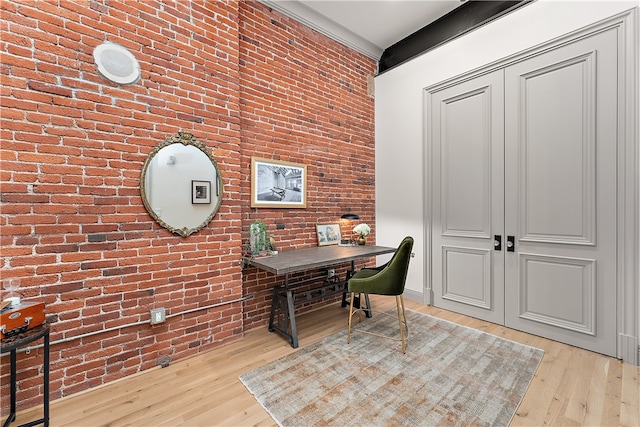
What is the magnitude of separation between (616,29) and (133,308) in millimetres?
4644

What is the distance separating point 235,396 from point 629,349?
321 centimetres

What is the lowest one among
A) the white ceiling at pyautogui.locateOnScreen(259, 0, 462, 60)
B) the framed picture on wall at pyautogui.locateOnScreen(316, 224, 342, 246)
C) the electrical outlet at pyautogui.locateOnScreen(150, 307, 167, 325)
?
the electrical outlet at pyautogui.locateOnScreen(150, 307, 167, 325)

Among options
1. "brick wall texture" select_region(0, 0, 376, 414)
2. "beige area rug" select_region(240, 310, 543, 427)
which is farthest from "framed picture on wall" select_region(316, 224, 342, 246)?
"beige area rug" select_region(240, 310, 543, 427)

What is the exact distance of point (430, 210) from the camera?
3.72 m

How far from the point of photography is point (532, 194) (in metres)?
2.85

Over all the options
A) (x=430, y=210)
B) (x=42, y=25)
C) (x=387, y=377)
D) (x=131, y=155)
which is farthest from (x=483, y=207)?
(x=42, y=25)

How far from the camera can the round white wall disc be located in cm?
204

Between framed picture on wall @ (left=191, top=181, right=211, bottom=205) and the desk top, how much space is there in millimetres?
740

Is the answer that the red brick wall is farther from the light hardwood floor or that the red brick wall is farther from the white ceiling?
the light hardwood floor

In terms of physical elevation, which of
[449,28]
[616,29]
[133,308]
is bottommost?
[133,308]

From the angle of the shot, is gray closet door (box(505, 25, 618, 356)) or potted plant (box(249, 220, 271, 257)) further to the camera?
potted plant (box(249, 220, 271, 257))

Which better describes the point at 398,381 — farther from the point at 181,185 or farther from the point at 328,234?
the point at 181,185

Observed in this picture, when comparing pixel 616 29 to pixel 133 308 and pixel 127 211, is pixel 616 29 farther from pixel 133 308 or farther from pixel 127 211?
pixel 133 308

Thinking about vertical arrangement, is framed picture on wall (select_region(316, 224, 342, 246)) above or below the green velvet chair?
above
